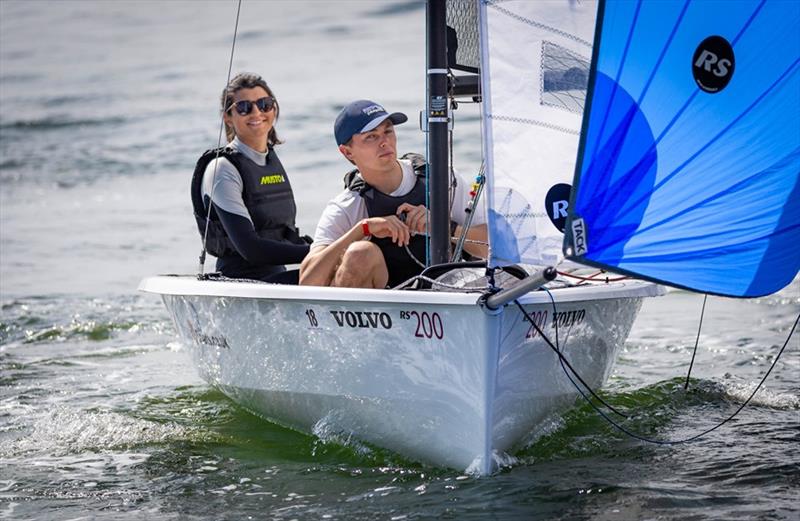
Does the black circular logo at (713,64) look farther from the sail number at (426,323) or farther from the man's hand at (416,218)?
the man's hand at (416,218)

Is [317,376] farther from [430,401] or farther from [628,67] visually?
[628,67]

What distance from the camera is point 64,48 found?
25734 mm

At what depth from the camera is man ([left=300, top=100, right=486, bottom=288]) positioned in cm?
468

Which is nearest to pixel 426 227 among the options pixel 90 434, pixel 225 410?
pixel 225 410

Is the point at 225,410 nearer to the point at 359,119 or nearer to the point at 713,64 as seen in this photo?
the point at 359,119

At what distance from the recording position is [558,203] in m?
4.04

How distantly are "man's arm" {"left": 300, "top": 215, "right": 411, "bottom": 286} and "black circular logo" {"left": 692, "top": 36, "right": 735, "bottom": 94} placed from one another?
1431 millimetres

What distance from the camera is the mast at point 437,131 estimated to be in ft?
15.7

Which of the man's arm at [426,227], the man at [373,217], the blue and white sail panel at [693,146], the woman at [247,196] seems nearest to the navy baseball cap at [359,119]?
the man at [373,217]

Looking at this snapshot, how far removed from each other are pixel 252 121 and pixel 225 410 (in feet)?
5.08

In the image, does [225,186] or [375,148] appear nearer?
[375,148]

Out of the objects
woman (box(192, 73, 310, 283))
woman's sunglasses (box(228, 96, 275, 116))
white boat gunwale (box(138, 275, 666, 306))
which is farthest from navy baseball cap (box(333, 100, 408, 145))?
woman's sunglasses (box(228, 96, 275, 116))

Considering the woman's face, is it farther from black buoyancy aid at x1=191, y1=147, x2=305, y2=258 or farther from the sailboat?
the sailboat

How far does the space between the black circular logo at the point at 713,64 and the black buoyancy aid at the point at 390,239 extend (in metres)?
1.65
